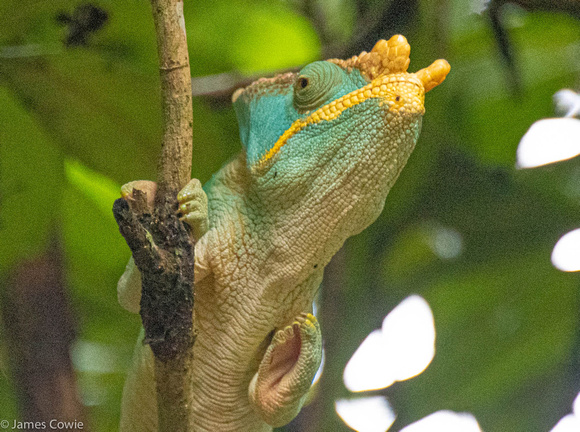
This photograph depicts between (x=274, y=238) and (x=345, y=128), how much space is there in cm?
19

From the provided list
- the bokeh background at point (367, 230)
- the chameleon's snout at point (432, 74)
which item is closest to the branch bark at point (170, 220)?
the chameleon's snout at point (432, 74)

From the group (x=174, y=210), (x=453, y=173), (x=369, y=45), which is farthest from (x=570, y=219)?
(x=174, y=210)

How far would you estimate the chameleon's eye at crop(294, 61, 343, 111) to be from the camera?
0.85m

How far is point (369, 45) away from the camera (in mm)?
1344

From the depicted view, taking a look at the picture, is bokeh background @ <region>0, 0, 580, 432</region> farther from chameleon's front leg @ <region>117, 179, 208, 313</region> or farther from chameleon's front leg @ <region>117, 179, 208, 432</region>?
chameleon's front leg @ <region>117, 179, 208, 313</region>

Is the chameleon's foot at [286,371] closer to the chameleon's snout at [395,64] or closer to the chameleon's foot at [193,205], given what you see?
the chameleon's foot at [193,205]

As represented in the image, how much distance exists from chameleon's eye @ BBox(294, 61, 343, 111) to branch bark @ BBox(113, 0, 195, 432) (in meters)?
0.21

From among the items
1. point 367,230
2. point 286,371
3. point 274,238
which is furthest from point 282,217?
point 367,230

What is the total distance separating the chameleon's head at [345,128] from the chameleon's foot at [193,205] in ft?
0.51

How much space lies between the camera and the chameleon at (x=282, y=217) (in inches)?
31.8

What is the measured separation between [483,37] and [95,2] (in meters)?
0.88

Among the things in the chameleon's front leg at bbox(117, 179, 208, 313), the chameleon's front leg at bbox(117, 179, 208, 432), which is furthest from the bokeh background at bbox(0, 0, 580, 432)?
the chameleon's front leg at bbox(117, 179, 208, 313)

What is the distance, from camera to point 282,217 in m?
0.89

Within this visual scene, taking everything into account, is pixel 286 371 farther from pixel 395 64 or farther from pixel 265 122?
pixel 395 64
